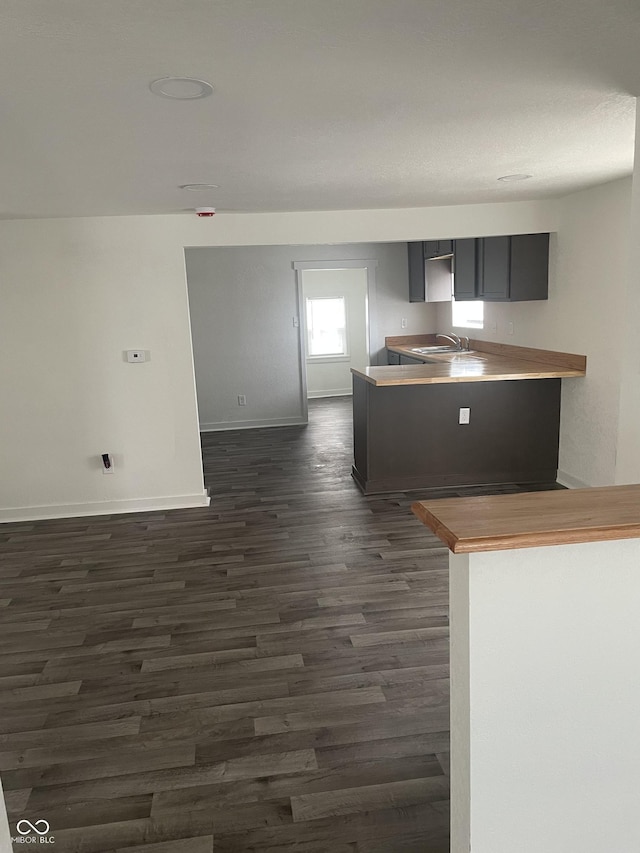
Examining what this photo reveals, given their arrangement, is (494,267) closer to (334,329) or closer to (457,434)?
(457,434)

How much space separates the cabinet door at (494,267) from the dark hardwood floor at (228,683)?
7.40 ft

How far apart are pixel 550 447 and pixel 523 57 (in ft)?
13.0

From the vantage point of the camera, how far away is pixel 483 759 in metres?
1.49

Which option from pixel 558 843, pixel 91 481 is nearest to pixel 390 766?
pixel 558 843

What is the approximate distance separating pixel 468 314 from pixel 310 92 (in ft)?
18.2

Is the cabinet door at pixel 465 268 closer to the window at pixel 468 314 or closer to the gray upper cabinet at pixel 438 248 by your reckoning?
the gray upper cabinet at pixel 438 248

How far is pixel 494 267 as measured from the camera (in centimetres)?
545

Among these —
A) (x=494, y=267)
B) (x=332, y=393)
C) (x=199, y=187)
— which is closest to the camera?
(x=199, y=187)

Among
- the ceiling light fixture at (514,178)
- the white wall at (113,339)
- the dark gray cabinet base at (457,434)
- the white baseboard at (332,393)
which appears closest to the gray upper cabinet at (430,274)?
the white wall at (113,339)

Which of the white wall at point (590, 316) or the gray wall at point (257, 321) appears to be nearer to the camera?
the white wall at point (590, 316)

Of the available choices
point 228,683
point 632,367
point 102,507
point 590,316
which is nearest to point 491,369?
point 590,316

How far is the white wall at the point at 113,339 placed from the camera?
15.2 feet

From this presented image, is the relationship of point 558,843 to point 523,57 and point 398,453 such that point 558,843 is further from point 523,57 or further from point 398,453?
point 398,453

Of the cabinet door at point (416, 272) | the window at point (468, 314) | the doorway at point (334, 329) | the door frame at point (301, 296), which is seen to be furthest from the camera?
the doorway at point (334, 329)
